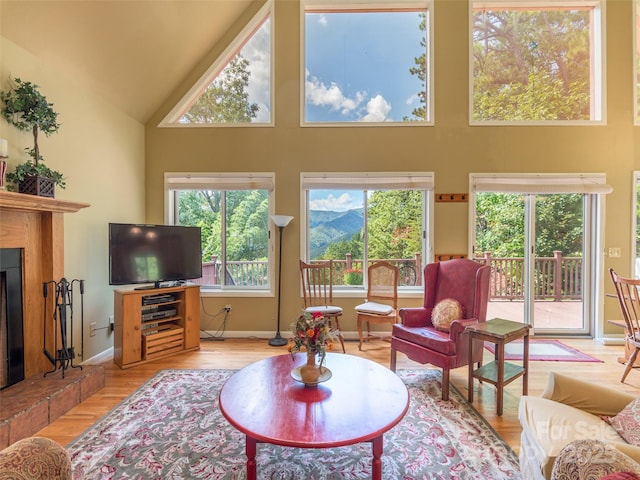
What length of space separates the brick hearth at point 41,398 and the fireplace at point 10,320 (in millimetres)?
113

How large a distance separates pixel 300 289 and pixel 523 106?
3798mm

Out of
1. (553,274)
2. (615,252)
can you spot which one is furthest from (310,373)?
(615,252)

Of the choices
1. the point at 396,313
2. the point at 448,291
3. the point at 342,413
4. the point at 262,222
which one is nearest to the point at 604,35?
the point at 448,291

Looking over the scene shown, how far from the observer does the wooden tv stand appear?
3043mm

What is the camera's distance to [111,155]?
136 inches

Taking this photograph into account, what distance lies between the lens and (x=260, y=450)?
1.84m

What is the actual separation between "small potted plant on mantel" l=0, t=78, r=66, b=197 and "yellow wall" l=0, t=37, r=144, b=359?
73 millimetres

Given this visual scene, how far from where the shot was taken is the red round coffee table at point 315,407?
139cm

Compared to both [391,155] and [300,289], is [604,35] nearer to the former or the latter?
[391,155]

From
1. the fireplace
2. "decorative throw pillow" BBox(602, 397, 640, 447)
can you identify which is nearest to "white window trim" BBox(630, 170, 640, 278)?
"decorative throw pillow" BBox(602, 397, 640, 447)

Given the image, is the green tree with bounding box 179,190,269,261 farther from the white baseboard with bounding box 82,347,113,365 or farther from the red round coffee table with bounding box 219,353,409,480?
the red round coffee table with bounding box 219,353,409,480

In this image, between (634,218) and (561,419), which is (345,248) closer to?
(561,419)

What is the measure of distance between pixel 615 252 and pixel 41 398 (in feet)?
19.8

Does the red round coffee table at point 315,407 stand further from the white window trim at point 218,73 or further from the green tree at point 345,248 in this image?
the white window trim at point 218,73
